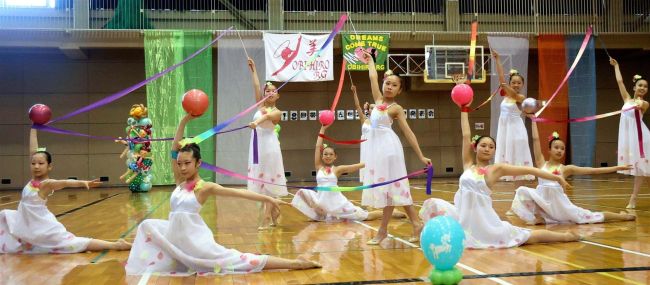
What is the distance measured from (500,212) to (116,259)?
182 inches

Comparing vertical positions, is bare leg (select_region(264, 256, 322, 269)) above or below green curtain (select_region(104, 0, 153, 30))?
below

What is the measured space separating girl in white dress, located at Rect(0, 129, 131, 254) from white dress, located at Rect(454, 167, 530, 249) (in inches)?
110

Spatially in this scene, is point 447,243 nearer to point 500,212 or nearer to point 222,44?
point 500,212

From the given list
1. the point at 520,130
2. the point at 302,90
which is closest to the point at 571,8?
the point at 302,90

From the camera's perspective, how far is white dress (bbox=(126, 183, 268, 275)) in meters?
3.88

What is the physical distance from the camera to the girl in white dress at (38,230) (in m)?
4.89

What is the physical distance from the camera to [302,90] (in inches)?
612

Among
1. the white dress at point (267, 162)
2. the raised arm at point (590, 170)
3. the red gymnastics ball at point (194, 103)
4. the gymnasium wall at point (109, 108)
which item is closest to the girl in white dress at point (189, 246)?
the red gymnastics ball at point (194, 103)

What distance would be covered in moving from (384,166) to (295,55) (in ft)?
29.0

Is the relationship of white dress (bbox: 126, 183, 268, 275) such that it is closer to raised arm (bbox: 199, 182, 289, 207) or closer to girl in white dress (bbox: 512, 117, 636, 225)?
raised arm (bbox: 199, 182, 289, 207)

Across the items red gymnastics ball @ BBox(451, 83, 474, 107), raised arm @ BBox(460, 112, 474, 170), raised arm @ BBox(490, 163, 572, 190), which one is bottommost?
raised arm @ BBox(490, 163, 572, 190)

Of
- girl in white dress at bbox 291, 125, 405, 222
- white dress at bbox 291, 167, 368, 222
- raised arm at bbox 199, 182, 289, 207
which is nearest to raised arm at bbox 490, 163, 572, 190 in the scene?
raised arm at bbox 199, 182, 289, 207

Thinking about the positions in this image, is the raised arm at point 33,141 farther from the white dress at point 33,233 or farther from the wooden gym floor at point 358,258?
the wooden gym floor at point 358,258

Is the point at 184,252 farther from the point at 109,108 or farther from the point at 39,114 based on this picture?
the point at 109,108
